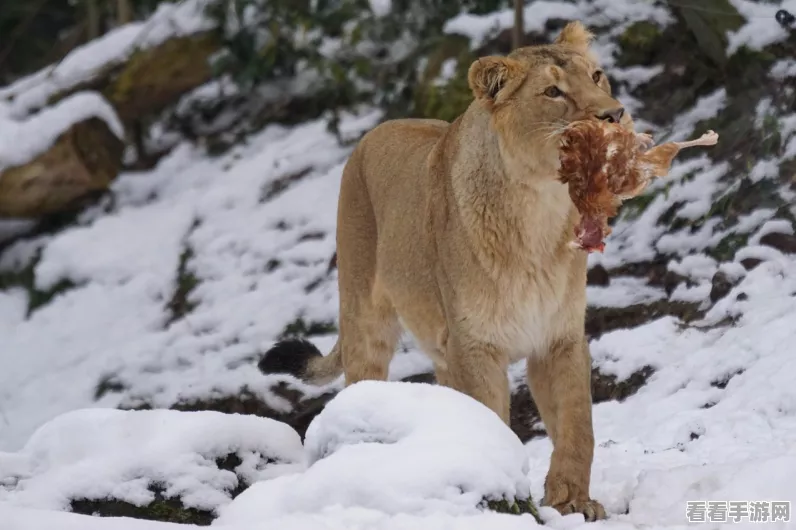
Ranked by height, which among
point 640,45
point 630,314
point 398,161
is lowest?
point 630,314

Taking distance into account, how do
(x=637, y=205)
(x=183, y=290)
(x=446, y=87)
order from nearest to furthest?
(x=637, y=205) < (x=446, y=87) < (x=183, y=290)

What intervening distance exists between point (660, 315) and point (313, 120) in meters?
4.98

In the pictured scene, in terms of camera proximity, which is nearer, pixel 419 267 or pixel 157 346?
pixel 419 267

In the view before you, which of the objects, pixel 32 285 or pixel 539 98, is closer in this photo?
pixel 539 98

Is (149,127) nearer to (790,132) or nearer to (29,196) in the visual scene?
(29,196)

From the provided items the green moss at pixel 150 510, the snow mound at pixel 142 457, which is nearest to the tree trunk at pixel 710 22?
the snow mound at pixel 142 457

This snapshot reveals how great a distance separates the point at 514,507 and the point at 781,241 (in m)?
3.46

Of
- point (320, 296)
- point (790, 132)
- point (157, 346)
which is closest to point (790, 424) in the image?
point (790, 132)

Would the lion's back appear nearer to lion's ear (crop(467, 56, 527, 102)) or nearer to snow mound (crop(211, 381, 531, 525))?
lion's ear (crop(467, 56, 527, 102))

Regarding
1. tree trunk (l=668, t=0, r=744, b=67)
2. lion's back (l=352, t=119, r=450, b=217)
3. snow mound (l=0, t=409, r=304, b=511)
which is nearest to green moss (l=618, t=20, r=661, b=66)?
tree trunk (l=668, t=0, r=744, b=67)

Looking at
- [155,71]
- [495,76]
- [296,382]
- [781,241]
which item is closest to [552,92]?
[495,76]

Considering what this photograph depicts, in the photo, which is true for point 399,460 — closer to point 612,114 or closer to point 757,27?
point 612,114

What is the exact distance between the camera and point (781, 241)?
6.50 metres

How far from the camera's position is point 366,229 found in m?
5.69
